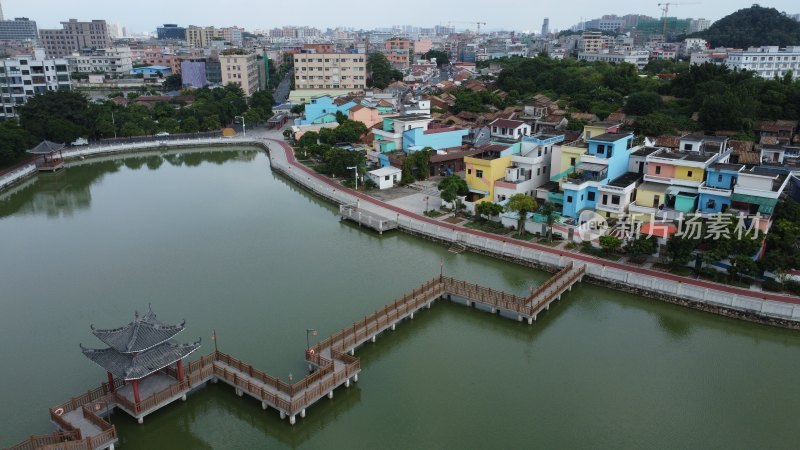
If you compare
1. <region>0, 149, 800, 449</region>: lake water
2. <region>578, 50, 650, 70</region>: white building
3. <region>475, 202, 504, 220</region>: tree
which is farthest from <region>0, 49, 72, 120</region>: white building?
<region>578, 50, 650, 70</region>: white building

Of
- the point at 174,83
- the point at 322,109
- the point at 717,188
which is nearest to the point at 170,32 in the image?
the point at 174,83

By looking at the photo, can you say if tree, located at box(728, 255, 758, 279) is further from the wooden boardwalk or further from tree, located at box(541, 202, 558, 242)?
the wooden boardwalk

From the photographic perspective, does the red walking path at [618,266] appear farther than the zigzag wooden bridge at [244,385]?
Yes

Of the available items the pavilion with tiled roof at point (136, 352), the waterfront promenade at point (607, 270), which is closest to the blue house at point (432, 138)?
the waterfront promenade at point (607, 270)

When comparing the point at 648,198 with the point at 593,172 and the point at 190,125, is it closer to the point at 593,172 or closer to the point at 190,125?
the point at 593,172

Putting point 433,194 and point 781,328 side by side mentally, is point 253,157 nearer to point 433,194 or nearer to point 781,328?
point 433,194

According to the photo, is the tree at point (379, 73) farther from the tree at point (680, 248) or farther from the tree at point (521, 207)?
the tree at point (680, 248)

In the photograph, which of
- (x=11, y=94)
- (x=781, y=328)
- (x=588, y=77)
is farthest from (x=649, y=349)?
(x=11, y=94)
